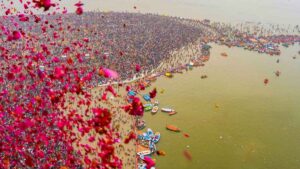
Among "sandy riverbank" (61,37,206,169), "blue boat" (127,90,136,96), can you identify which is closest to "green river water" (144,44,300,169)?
"sandy riverbank" (61,37,206,169)

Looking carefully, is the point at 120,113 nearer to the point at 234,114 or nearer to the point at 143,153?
the point at 143,153

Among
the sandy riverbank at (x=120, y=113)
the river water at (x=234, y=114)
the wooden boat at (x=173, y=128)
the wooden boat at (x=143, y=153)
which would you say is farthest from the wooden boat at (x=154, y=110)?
the wooden boat at (x=143, y=153)

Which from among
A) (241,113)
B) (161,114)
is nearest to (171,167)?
(161,114)

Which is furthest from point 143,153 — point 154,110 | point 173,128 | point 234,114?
point 234,114

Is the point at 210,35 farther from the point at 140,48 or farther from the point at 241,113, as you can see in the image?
the point at 241,113

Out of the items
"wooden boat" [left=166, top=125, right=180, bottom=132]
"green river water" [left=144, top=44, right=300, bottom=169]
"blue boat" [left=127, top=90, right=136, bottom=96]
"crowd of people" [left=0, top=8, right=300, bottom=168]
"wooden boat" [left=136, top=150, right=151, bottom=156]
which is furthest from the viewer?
"blue boat" [left=127, top=90, right=136, bottom=96]

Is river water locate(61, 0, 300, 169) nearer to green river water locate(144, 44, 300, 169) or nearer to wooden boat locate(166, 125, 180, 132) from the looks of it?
green river water locate(144, 44, 300, 169)

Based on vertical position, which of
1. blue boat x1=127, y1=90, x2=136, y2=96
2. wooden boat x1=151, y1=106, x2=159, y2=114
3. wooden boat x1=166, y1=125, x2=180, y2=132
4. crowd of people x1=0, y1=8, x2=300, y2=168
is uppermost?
crowd of people x1=0, y1=8, x2=300, y2=168

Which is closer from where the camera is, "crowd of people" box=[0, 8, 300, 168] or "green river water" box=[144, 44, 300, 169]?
"crowd of people" box=[0, 8, 300, 168]

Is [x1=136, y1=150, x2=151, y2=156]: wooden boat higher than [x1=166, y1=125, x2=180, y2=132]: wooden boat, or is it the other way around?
[x1=166, y1=125, x2=180, y2=132]: wooden boat

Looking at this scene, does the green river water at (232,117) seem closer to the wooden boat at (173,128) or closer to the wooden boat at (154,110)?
the wooden boat at (173,128)
